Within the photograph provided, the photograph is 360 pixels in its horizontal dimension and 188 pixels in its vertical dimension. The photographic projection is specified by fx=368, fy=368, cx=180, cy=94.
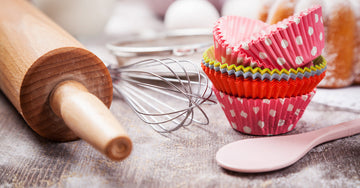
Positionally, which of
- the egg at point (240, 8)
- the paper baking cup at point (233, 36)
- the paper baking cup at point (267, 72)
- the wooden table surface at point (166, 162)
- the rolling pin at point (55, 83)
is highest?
the paper baking cup at point (233, 36)

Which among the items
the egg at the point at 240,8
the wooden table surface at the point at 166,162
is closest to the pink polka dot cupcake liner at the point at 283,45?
the wooden table surface at the point at 166,162

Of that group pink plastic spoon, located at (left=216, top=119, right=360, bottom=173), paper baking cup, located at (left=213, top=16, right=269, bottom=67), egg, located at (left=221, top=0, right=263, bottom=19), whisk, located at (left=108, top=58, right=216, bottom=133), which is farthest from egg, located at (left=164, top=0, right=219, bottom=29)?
pink plastic spoon, located at (left=216, top=119, right=360, bottom=173)

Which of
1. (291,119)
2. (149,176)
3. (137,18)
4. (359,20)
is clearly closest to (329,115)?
(291,119)

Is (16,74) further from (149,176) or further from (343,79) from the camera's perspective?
(343,79)

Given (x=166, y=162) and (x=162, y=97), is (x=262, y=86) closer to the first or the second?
(x=166, y=162)

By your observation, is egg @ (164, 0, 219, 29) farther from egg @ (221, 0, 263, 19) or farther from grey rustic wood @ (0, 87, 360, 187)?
grey rustic wood @ (0, 87, 360, 187)

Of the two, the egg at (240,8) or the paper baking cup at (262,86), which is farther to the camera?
the egg at (240,8)

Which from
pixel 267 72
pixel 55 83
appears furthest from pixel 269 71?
pixel 55 83

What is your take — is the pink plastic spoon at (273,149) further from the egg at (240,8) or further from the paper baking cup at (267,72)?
the egg at (240,8)
